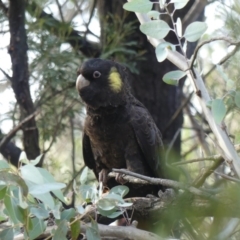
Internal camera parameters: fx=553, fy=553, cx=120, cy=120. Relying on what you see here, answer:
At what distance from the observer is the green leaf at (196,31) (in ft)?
4.13

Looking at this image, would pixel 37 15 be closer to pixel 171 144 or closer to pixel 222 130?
pixel 171 144

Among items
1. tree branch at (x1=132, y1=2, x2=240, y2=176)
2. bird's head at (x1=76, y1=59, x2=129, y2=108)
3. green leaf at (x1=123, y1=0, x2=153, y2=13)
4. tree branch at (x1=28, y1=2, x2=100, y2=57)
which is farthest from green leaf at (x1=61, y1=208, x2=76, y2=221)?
tree branch at (x1=28, y1=2, x2=100, y2=57)

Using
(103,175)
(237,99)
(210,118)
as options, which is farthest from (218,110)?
(103,175)

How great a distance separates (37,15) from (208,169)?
5.45 feet

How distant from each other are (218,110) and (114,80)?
1.15 m

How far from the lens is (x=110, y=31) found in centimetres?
290

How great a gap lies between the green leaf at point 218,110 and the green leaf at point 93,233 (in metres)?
0.34

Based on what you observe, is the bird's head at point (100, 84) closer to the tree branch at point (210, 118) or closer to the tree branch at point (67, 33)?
the tree branch at point (67, 33)

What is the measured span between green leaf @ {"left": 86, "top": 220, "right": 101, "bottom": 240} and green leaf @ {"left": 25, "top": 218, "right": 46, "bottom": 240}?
0.10 metres

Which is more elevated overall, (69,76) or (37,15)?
(37,15)

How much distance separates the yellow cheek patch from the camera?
2246 millimetres

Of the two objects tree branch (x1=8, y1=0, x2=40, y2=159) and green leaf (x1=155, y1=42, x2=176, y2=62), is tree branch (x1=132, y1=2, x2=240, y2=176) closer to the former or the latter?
green leaf (x1=155, y1=42, x2=176, y2=62)

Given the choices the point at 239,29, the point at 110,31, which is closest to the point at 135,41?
the point at 110,31

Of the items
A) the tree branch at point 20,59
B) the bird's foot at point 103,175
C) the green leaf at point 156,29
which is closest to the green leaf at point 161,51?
the green leaf at point 156,29
